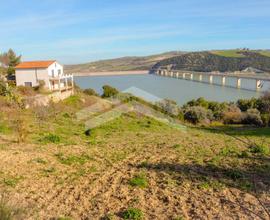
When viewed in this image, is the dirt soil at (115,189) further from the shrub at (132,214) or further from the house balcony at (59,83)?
the house balcony at (59,83)

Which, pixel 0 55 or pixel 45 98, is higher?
pixel 0 55

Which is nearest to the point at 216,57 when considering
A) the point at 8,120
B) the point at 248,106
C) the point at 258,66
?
the point at 258,66

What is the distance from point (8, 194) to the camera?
5.18 m

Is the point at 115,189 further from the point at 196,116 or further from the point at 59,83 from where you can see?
the point at 59,83

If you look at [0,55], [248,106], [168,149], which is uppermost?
[0,55]

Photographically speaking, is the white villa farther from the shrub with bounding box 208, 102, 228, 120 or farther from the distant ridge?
the distant ridge

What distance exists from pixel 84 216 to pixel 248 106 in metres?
33.2

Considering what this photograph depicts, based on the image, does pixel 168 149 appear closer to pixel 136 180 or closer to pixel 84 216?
pixel 136 180

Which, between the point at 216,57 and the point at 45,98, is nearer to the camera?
the point at 45,98

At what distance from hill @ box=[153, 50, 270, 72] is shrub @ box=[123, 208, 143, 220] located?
98.4m

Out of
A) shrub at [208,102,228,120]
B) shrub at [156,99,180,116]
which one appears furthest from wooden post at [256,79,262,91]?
shrub at [156,99,180,116]

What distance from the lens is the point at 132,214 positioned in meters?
4.58

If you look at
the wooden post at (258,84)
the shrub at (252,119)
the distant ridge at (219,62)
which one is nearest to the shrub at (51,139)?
the shrub at (252,119)

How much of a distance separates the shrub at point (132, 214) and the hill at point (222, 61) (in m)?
98.4
